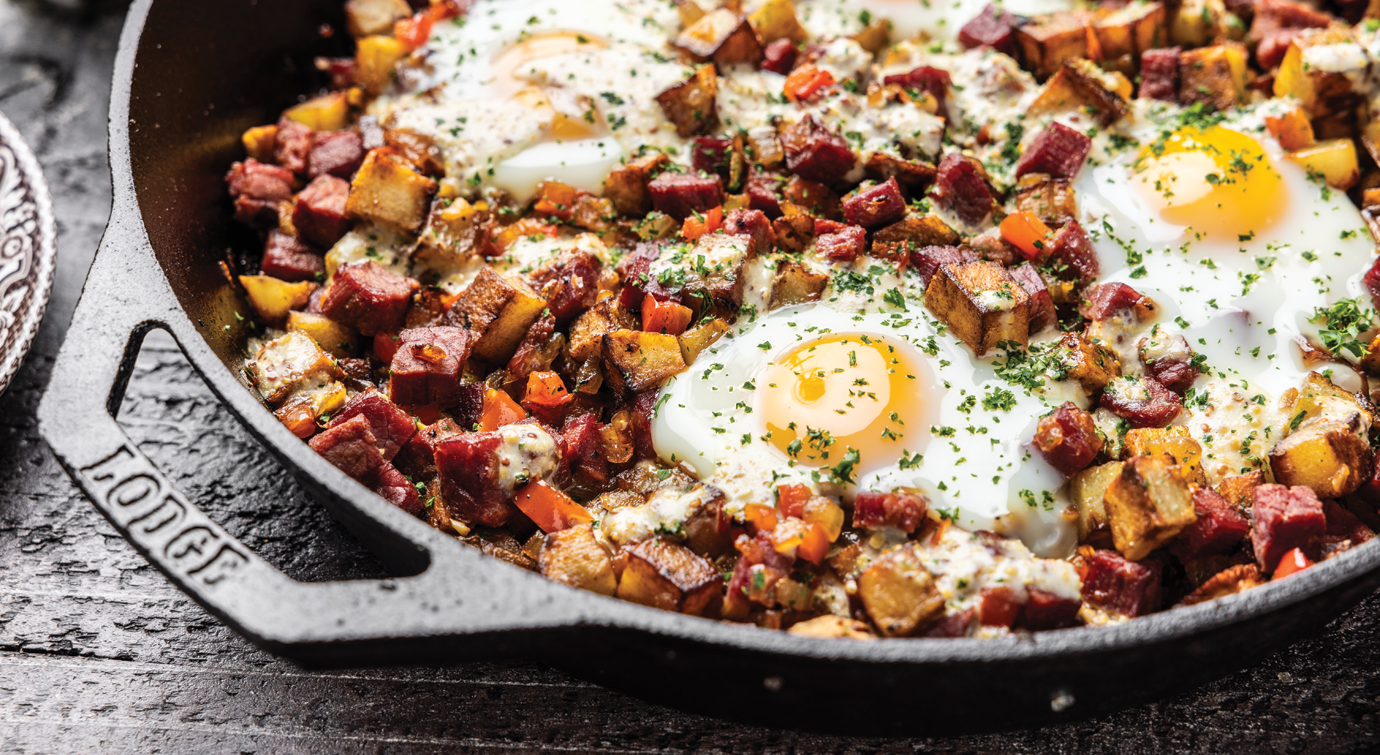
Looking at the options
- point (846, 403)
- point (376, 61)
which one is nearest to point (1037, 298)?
point (846, 403)

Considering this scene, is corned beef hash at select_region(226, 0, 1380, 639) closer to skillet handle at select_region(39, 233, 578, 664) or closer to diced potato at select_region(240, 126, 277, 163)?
diced potato at select_region(240, 126, 277, 163)

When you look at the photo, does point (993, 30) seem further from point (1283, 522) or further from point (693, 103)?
point (1283, 522)

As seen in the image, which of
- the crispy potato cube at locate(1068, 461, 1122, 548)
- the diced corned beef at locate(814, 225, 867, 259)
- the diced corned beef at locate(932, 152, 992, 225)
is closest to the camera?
the crispy potato cube at locate(1068, 461, 1122, 548)

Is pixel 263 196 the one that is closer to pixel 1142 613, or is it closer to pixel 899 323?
pixel 899 323

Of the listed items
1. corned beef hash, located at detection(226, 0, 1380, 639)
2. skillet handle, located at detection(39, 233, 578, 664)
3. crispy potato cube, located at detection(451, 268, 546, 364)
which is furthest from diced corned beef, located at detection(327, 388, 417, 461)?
skillet handle, located at detection(39, 233, 578, 664)

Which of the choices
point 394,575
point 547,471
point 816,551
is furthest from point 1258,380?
point 394,575

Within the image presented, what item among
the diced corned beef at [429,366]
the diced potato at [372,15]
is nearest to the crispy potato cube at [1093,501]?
the diced corned beef at [429,366]
